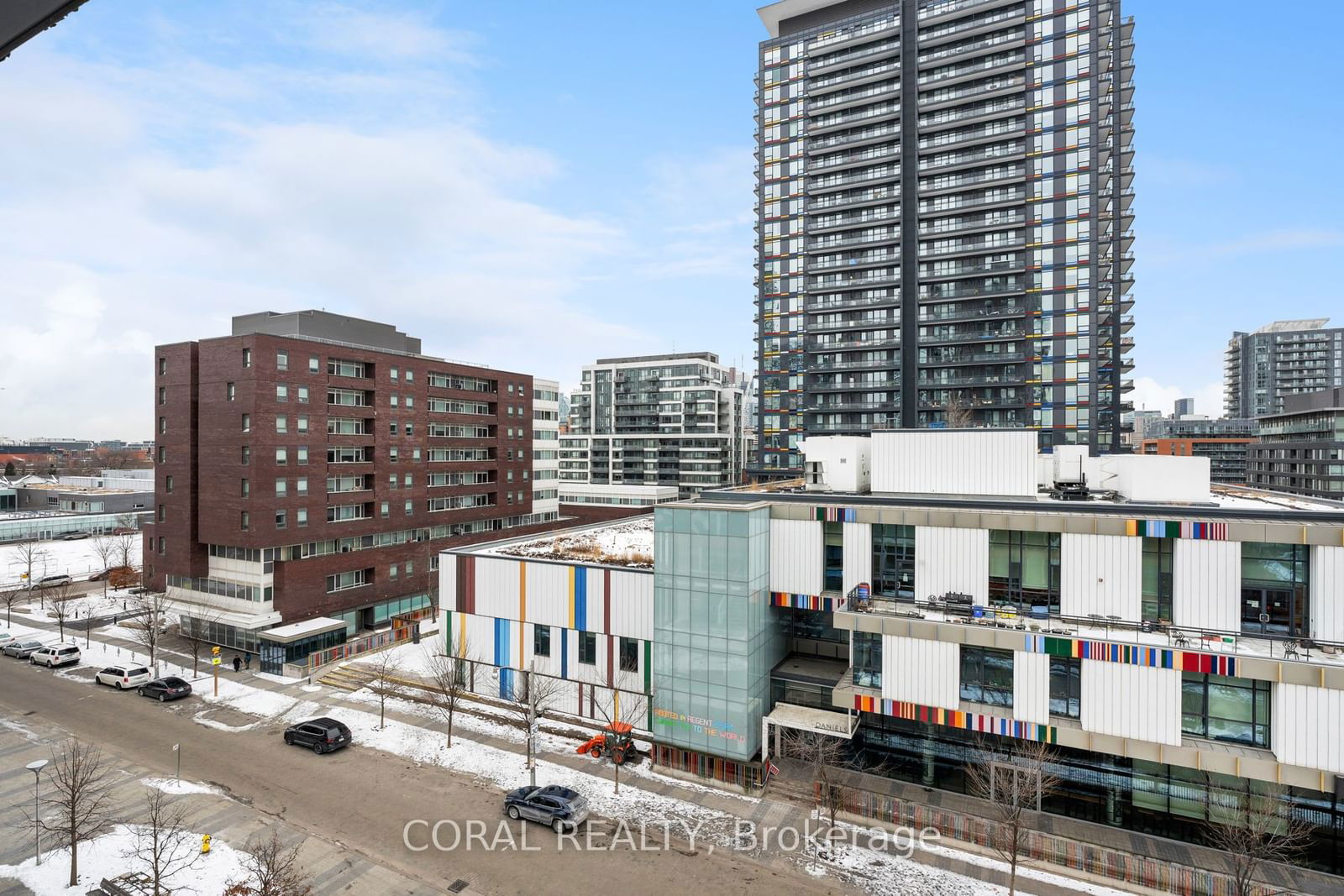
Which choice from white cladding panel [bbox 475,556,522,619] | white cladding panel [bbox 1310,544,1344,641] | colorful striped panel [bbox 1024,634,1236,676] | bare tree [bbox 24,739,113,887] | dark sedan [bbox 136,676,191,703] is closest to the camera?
bare tree [bbox 24,739,113,887]

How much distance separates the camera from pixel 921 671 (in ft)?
93.7

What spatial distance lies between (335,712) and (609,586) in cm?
1917

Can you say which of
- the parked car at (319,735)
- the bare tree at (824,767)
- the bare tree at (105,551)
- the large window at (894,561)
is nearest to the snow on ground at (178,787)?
the parked car at (319,735)

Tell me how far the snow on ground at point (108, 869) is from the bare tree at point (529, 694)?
13543mm

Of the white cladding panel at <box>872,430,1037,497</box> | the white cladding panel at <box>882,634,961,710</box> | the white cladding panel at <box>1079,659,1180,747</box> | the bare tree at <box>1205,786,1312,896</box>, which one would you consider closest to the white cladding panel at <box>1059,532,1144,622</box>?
the white cladding panel at <box>1079,659,1180,747</box>

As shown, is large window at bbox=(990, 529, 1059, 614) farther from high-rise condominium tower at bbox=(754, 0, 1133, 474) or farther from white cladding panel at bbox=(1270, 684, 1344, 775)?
high-rise condominium tower at bbox=(754, 0, 1133, 474)

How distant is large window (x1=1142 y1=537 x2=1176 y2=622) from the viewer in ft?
87.9

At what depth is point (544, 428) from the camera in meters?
85.8

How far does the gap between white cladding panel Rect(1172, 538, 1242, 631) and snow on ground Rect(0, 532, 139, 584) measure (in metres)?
100

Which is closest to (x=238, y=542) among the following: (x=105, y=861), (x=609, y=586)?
(x=105, y=861)

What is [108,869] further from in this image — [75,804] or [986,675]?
[986,675]

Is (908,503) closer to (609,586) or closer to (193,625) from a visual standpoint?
(609,586)

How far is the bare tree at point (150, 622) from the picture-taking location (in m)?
46.6

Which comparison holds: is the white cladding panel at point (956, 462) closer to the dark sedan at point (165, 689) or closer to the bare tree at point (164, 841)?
the bare tree at point (164, 841)
